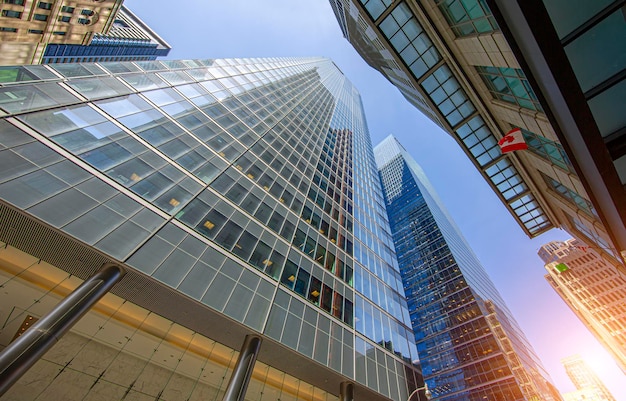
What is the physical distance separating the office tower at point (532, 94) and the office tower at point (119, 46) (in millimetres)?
115845

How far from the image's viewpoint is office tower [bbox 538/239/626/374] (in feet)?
305

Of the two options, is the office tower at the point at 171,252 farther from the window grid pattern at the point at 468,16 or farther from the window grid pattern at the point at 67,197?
the window grid pattern at the point at 468,16

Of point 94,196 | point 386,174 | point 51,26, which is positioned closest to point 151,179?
point 94,196

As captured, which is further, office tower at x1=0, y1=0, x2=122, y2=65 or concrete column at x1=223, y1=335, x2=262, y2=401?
office tower at x1=0, y1=0, x2=122, y2=65

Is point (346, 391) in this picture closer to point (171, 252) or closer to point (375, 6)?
point (171, 252)

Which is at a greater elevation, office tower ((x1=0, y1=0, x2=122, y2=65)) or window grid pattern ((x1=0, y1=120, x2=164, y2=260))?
office tower ((x1=0, y1=0, x2=122, y2=65))

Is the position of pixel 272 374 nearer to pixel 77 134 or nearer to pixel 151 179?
pixel 151 179

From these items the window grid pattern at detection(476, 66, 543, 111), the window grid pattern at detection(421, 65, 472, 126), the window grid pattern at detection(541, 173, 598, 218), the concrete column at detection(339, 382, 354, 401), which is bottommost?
the concrete column at detection(339, 382, 354, 401)

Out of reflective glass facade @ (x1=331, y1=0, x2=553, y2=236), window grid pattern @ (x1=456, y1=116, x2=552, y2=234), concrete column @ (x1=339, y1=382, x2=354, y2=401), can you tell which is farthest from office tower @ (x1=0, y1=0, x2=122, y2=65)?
window grid pattern @ (x1=456, y1=116, x2=552, y2=234)

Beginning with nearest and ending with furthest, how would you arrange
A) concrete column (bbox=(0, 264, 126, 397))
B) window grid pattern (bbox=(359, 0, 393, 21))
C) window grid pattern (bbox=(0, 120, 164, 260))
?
concrete column (bbox=(0, 264, 126, 397)) → window grid pattern (bbox=(0, 120, 164, 260)) → window grid pattern (bbox=(359, 0, 393, 21))

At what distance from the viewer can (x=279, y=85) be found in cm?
5138

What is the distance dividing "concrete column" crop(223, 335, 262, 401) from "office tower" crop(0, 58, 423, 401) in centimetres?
67

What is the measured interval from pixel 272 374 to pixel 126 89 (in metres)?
23.0

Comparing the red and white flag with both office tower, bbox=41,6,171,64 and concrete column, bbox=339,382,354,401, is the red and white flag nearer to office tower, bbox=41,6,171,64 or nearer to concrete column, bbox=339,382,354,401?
concrete column, bbox=339,382,354,401
